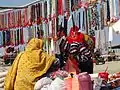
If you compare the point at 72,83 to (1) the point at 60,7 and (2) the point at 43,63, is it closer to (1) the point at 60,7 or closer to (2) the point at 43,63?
(2) the point at 43,63

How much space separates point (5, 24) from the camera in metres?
10.7

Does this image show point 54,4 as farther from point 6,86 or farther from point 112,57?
point 112,57

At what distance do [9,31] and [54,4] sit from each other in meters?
3.64

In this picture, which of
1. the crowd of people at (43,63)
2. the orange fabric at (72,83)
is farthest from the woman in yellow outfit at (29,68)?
the orange fabric at (72,83)

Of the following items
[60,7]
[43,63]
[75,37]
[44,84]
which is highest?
[60,7]

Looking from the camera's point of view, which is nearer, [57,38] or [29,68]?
[29,68]

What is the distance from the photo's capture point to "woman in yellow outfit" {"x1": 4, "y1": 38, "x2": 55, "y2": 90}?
314 centimetres

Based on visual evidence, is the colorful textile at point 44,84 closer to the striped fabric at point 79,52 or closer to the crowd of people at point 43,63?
the crowd of people at point 43,63

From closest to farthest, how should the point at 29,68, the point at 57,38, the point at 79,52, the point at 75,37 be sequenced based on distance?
1. the point at 79,52
2. the point at 75,37
3. the point at 29,68
4. the point at 57,38

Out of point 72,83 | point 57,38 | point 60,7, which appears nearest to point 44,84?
point 72,83

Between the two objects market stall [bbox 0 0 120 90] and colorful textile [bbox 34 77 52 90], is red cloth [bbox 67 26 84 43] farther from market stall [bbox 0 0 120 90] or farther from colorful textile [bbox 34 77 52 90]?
colorful textile [bbox 34 77 52 90]

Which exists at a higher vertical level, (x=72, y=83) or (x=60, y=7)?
(x=60, y=7)

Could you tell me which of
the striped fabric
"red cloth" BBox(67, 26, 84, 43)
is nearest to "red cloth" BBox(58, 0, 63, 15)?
"red cloth" BBox(67, 26, 84, 43)

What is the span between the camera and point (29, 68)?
3158mm
